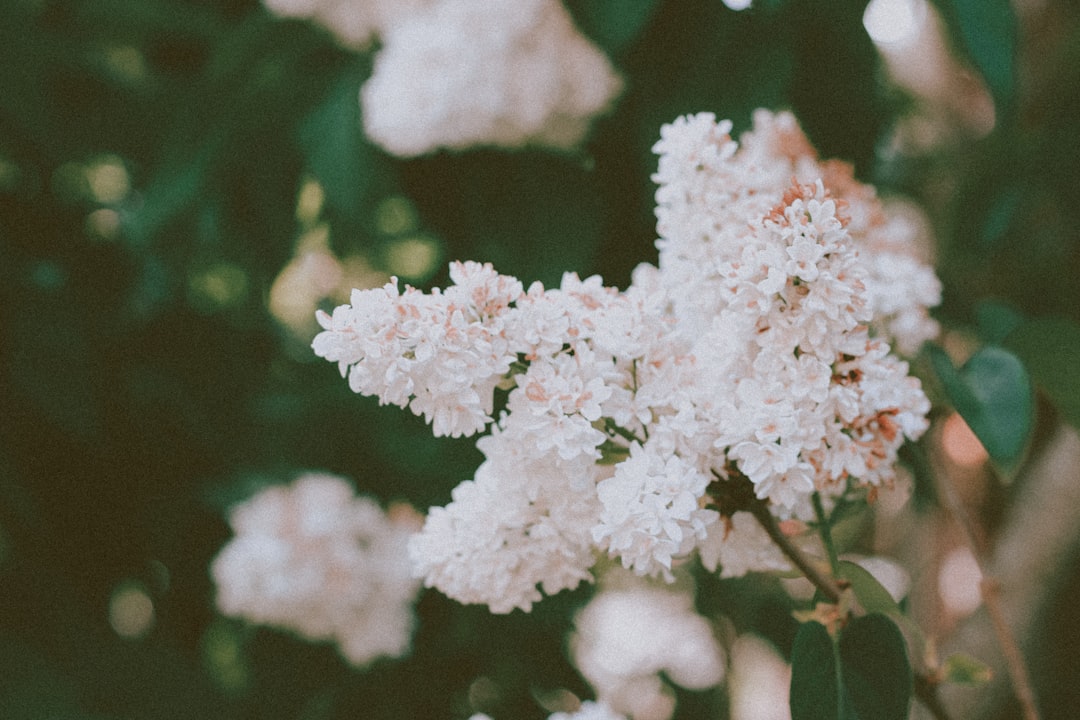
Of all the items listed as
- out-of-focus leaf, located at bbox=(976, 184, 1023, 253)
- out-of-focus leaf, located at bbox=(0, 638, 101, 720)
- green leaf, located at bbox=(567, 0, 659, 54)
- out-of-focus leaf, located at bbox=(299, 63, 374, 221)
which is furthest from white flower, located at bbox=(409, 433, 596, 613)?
out-of-focus leaf, located at bbox=(976, 184, 1023, 253)

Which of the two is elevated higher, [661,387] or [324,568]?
[324,568]

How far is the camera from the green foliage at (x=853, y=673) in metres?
0.50

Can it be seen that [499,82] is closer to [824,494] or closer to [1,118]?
[824,494]

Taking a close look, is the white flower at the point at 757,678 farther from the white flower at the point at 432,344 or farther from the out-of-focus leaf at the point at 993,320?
the white flower at the point at 432,344

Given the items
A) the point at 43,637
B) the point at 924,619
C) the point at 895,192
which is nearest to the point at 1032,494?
the point at 924,619

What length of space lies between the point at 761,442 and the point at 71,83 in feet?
4.41

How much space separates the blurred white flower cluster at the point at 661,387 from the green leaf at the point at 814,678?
0.06 m

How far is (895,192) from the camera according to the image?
1.50 meters

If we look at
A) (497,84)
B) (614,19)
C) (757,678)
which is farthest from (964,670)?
(757,678)

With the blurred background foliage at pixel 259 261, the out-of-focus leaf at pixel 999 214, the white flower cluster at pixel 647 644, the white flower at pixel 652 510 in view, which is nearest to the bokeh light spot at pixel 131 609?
the blurred background foliage at pixel 259 261

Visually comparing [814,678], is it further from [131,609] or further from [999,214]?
[131,609]

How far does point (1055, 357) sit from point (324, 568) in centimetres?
102

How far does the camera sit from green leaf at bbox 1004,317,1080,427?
0.64 metres

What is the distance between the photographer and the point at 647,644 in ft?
5.20
